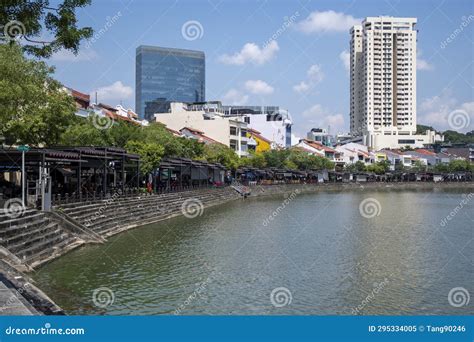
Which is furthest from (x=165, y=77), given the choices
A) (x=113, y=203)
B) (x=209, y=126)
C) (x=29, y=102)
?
(x=29, y=102)

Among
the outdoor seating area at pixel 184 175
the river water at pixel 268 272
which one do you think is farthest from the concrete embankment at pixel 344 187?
the river water at pixel 268 272

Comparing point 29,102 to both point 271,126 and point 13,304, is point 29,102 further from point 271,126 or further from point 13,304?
point 271,126

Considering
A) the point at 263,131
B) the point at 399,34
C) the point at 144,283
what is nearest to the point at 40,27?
the point at 144,283

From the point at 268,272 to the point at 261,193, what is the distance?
48.9 m

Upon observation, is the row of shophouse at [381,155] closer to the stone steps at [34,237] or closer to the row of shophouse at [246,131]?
the row of shophouse at [246,131]

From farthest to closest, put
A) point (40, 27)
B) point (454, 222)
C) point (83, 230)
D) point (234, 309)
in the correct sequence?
point (454, 222), point (83, 230), point (234, 309), point (40, 27)

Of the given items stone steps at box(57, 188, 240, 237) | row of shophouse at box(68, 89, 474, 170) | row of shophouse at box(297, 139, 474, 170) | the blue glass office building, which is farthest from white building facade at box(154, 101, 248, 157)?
the blue glass office building

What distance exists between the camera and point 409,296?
47.1ft

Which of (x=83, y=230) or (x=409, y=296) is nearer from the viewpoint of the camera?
(x=409, y=296)

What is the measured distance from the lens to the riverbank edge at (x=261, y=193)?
11.2 meters

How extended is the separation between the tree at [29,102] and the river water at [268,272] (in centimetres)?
669

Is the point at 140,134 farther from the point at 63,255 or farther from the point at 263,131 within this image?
the point at 263,131

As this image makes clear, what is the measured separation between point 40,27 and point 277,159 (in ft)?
233

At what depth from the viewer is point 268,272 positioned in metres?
17.3
